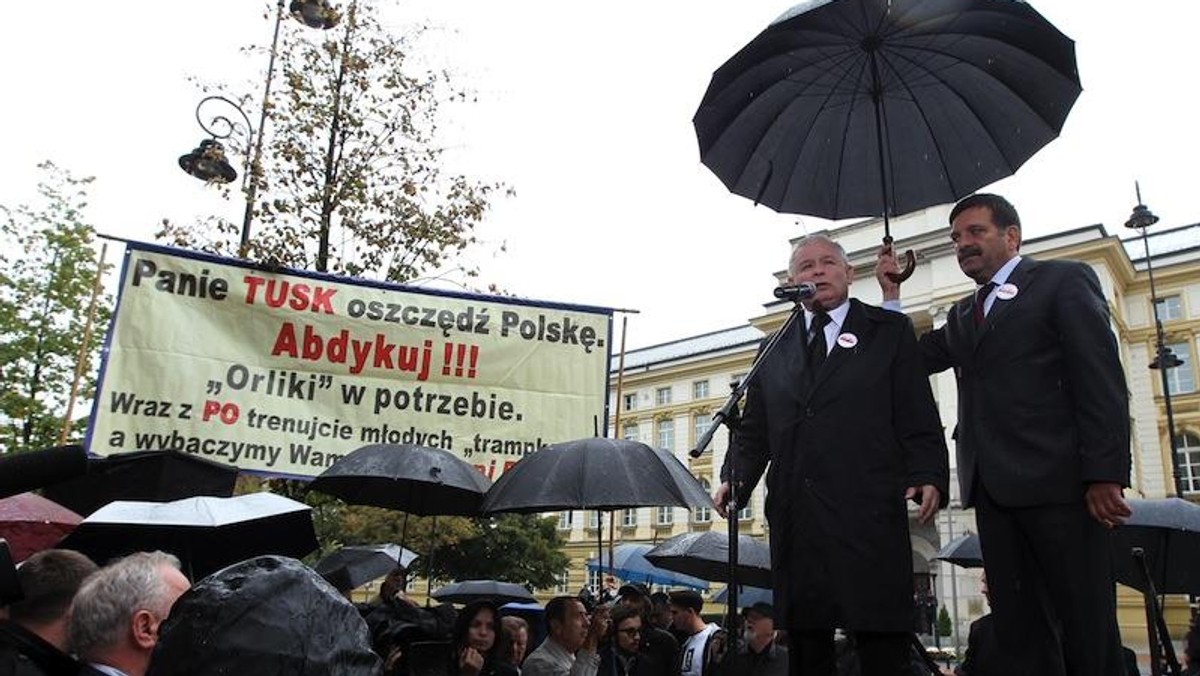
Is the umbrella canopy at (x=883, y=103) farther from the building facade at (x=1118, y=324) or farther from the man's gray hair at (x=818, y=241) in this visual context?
the building facade at (x=1118, y=324)

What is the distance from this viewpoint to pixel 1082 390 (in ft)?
10.0

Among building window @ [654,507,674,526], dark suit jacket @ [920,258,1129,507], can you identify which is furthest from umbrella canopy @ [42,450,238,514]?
building window @ [654,507,674,526]

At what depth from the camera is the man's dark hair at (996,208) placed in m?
3.53

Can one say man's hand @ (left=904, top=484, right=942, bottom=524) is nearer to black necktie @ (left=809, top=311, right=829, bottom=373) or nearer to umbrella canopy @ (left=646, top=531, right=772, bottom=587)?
black necktie @ (left=809, top=311, right=829, bottom=373)

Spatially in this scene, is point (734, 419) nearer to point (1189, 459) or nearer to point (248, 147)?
point (248, 147)

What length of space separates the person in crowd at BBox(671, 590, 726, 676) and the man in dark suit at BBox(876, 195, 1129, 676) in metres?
4.63

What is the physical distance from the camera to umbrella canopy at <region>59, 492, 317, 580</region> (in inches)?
208

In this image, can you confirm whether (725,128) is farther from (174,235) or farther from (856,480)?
(174,235)

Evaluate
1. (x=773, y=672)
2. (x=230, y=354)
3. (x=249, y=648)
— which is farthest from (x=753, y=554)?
(x=249, y=648)

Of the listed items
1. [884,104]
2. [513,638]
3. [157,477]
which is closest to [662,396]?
[513,638]

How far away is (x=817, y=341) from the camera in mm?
3664

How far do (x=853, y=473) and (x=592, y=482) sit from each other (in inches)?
130

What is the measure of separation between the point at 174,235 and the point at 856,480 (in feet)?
33.7

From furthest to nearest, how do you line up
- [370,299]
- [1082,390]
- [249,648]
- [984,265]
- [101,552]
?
[370,299] < [101,552] < [984,265] < [1082,390] < [249,648]
